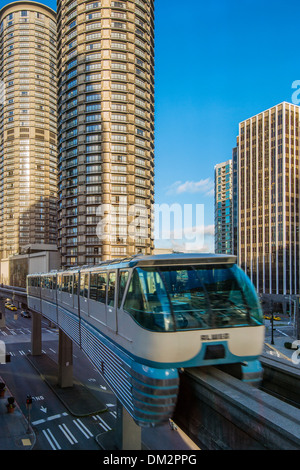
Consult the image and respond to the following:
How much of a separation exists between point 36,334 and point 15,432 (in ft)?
67.4

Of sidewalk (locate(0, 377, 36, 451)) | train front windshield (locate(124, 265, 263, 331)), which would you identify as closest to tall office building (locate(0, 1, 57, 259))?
sidewalk (locate(0, 377, 36, 451))

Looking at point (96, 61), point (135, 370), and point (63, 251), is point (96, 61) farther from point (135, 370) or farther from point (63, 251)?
point (135, 370)

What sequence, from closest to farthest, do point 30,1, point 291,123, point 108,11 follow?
1. point 108,11
2. point 291,123
3. point 30,1

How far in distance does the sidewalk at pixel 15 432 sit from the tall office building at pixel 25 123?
100 meters

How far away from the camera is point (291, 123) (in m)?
93.2

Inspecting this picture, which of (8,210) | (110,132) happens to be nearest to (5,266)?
(8,210)

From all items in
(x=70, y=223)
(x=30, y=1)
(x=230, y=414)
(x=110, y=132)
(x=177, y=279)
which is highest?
(x=30, y=1)

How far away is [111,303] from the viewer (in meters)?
10.2

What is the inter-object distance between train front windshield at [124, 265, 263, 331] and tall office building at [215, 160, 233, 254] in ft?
439

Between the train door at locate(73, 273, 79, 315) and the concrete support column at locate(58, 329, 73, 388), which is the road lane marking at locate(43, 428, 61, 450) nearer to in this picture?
the concrete support column at locate(58, 329, 73, 388)

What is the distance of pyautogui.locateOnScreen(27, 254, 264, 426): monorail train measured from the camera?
698 cm

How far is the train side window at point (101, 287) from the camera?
37.0 feet

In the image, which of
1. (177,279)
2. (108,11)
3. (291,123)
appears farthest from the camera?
(291,123)

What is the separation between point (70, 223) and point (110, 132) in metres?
20.8
